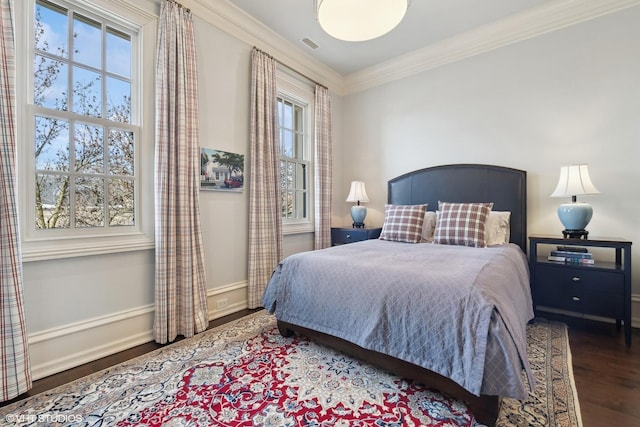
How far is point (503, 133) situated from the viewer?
10.8 ft

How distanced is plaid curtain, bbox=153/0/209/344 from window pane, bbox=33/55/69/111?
1.87ft

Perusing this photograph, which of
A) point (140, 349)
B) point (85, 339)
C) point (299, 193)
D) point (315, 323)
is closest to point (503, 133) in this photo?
point (299, 193)

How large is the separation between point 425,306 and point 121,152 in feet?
8.09

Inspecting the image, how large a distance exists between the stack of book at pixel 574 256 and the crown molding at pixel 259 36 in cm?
347

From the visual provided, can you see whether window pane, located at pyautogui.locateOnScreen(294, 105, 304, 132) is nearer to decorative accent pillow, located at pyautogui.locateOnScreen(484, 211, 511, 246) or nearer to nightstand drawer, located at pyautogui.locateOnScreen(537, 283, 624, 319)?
decorative accent pillow, located at pyautogui.locateOnScreen(484, 211, 511, 246)

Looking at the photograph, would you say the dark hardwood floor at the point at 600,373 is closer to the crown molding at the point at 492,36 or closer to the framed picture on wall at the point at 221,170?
the framed picture on wall at the point at 221,170

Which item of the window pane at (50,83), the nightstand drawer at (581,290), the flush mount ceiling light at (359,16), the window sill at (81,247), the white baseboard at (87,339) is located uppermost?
the flush mount ceiling light at (359,16)

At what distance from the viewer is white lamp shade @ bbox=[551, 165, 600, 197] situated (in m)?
2.57

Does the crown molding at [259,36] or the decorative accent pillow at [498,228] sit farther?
the decorative accent pillow at [498,228]

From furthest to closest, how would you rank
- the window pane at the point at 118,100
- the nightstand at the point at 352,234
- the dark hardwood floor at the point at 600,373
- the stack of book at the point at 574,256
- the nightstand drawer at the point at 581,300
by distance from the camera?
the nightstand at the point at 352,234, the stack of book at the point at 574,256, the nightstand drawer at the point at 581,300, the window pane at the point at 118,100, the dark hardwood floor at the point at 600,373

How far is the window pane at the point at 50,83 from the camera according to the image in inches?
75.2

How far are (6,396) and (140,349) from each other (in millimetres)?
710

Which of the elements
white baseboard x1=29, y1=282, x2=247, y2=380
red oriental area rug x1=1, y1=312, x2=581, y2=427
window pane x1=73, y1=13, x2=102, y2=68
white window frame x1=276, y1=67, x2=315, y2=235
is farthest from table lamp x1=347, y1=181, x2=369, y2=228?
window pane x1=73, y1=13, x2=102, y2=68

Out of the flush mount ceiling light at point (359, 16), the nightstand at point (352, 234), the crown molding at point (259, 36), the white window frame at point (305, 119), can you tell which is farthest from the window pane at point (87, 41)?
the nightstand at point (352, 234)
